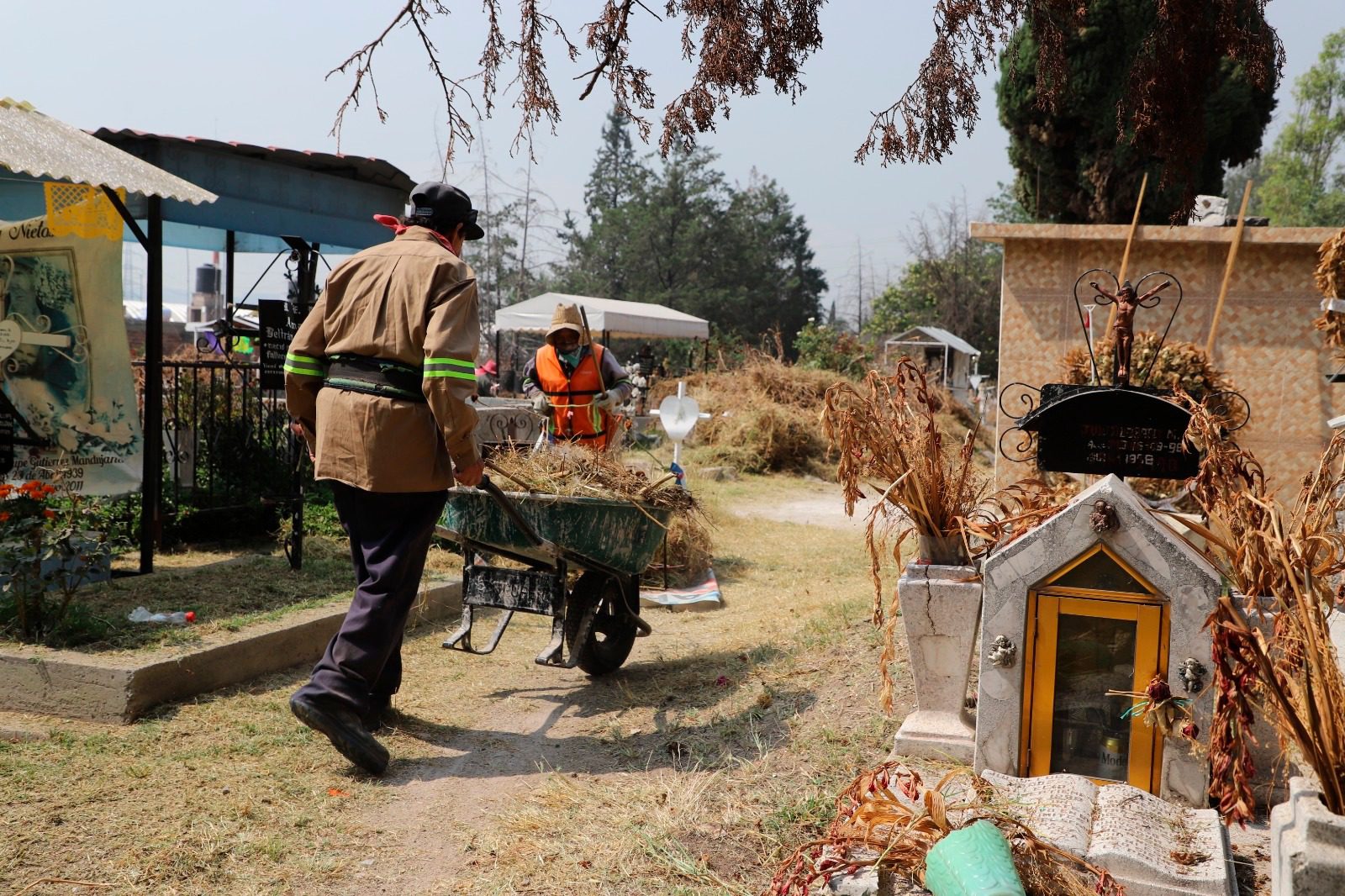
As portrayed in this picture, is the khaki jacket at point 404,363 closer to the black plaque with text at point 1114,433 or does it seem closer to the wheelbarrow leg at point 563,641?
the wheelbarrow leg at point 563,641

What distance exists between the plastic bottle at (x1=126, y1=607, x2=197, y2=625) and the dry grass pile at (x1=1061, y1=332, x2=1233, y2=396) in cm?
542

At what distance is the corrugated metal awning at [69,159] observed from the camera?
5.30 m

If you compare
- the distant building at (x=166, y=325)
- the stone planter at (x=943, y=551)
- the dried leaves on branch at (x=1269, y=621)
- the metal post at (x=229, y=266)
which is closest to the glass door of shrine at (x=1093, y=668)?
the dried leaves on branch at (x=1269, y=621)

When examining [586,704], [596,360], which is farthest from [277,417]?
[586,704]

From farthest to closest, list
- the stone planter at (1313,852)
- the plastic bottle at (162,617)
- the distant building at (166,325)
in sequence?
the distant building at (166,325)
the plastic bottle at (162,617)
the stone planter at (1313,852)

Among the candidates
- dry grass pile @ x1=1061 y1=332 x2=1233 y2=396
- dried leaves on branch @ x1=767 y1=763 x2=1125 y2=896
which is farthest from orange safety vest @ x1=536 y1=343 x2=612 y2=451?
dried leaves on branch @ x1=767 y1=763 x2=1125 y2=896

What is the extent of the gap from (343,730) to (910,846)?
205 cm

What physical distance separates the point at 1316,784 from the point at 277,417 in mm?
7960

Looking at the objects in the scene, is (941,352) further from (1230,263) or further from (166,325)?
(1230,263)

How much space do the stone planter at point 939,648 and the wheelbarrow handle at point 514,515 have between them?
5.06 feet

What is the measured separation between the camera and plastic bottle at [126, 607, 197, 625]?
5.28 m

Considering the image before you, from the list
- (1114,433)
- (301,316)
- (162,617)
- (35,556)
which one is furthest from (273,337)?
(1114,433)

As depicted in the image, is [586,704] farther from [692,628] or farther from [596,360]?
[596,360]

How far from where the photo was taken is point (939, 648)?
12.9ft
